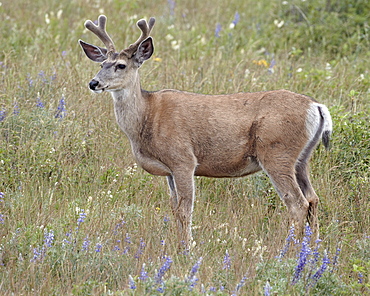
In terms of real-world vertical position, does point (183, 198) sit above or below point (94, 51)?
below

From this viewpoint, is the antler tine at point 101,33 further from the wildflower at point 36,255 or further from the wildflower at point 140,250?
the wildflower at point 36,255

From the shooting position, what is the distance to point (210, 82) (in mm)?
8227

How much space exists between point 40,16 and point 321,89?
17.3 feet

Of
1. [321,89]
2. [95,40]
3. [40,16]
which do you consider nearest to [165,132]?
[321,89]

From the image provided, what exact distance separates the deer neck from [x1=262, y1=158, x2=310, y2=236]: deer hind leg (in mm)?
1257

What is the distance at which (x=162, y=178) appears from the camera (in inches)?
258

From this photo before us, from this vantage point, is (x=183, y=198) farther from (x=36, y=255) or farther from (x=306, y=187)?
(x=36, y=255)

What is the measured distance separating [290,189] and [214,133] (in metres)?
0.87

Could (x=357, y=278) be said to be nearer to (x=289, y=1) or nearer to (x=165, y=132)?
(x=165, y=132)

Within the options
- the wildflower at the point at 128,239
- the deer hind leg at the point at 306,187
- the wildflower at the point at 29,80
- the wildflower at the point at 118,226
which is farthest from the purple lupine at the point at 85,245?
the wildflower at the point at 29,80

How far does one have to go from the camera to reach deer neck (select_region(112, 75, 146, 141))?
5.95 m

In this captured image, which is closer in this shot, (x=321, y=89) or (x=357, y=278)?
(x=357, y=278)

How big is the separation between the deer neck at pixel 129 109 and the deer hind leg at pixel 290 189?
4.12 feet

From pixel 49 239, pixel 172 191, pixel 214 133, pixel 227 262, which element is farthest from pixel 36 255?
pixel 214 133
